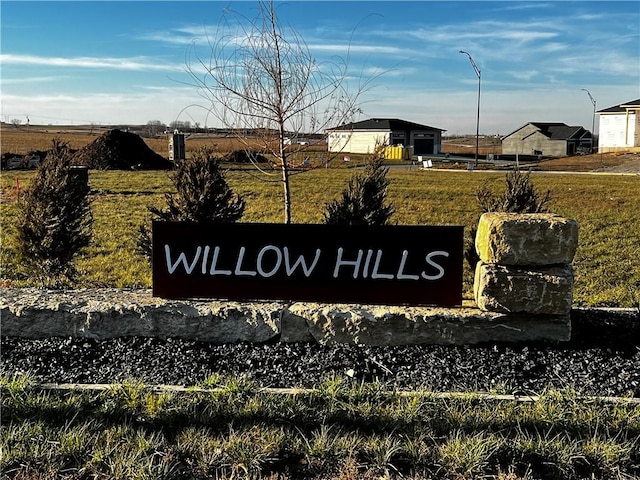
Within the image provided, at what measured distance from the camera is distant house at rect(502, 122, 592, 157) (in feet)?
210

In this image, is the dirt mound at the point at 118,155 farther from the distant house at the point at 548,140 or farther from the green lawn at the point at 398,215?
the distant house at the point at 548,140

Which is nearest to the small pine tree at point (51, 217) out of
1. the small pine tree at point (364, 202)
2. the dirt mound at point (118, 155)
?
the small pine tree at point (364, 202)

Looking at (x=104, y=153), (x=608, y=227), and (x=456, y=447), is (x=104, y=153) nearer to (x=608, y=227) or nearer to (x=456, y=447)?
(x=608, y=227)

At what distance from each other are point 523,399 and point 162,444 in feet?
6.41

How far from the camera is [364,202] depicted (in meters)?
6.27

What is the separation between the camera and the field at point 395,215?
7207 millimetres

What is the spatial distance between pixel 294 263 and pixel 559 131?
68633 mm

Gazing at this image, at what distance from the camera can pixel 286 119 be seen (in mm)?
5691

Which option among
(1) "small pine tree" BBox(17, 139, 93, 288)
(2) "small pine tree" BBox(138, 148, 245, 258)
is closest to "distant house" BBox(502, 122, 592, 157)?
(2) "small pine tree" BBox(138, 148, 245, 258)

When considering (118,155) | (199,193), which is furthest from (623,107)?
(199,193)

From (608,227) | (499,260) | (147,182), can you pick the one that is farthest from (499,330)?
(147,182)

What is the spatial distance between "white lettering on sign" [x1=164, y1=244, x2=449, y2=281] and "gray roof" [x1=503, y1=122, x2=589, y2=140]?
214 feet

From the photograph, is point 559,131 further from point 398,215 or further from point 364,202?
point 364,202

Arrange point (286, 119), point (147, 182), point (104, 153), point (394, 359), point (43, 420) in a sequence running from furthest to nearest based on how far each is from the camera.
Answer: point (104, 153), point (147, 182), point (286, 119), point (394, 359), point (43, 420)
